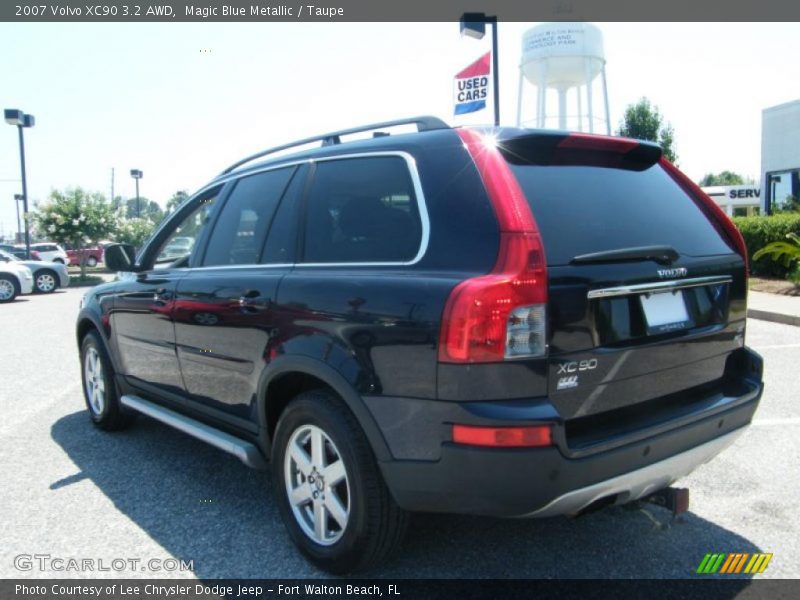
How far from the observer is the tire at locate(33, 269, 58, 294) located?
64.4 ft

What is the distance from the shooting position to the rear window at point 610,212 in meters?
2.45

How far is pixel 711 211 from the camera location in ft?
10.7

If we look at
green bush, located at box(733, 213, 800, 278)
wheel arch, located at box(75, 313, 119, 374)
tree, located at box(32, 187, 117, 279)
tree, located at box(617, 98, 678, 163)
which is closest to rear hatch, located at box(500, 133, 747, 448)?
wheel arch, located at box(75, 313, 119, 374)

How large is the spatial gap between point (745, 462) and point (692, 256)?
1854mm

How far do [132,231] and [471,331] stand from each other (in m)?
31.2

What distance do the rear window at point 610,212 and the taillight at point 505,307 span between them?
129 mm

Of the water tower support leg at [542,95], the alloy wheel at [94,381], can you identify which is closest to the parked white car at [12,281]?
the alloy wheel at [94,381]

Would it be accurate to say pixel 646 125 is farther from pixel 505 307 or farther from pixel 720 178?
pixel 720 178

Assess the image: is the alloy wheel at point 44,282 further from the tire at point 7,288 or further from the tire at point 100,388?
the tire at point 100,388

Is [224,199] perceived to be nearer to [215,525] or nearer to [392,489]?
[215,525]

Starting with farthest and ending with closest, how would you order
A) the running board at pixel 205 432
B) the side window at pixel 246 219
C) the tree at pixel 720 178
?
the tree at pixel 720 178
the side window at pixel 246 219
the running board at pixel 205 432

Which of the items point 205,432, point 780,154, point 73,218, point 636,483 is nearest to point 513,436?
point 636,483

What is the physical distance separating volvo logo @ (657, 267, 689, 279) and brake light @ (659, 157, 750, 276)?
0.64 metres

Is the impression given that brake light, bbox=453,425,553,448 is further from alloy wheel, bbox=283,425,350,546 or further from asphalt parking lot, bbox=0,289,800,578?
asphalt parking lot, bbox=0,289,800,578
